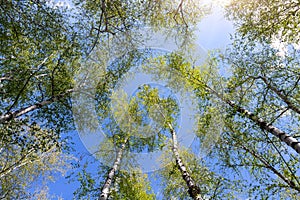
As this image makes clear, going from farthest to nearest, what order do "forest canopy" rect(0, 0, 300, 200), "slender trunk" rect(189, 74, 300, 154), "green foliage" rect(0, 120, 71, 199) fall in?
1. "green foliage" rect(0, 120, 71, 199)
2. "forest canopy" rect(0, 0, 300, 200)
3. "slender trunk" rect(189, 74, 300, 154)

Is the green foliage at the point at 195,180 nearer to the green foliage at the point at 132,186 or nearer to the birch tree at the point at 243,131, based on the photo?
the birch tree at the point at 243,131

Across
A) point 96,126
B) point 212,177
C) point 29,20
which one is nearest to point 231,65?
point 212,177

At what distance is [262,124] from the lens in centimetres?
555

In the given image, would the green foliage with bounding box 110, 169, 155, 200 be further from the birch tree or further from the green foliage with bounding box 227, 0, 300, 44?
the green foliage with bounding box 227, 0, 300, 44

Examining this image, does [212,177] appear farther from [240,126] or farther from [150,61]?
[150,61]

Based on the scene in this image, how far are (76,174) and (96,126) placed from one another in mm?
1644

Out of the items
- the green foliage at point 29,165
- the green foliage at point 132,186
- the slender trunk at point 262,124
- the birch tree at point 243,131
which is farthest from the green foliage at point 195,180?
the green foliage at point 29,165

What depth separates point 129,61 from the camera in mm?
7789

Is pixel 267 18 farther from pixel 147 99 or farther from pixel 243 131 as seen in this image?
pixel 147 99

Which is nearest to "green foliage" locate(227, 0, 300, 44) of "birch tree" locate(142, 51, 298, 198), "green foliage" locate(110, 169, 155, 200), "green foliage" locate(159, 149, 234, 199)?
"birch tree" locate(142, 51, 298, 198)

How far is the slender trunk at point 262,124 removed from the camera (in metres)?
4.35

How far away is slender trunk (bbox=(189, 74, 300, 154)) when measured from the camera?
14.3 ft

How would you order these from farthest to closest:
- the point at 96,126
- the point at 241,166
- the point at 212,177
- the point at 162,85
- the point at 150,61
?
the point at 162,85 < the point at 150,61 < the point at 96,126 < the point at 212,177 < the point at 241,166

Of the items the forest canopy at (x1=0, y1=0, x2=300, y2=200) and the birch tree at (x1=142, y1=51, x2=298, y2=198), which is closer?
the birch tree at (x1=142, y1=51, x2=298, y2=198)
